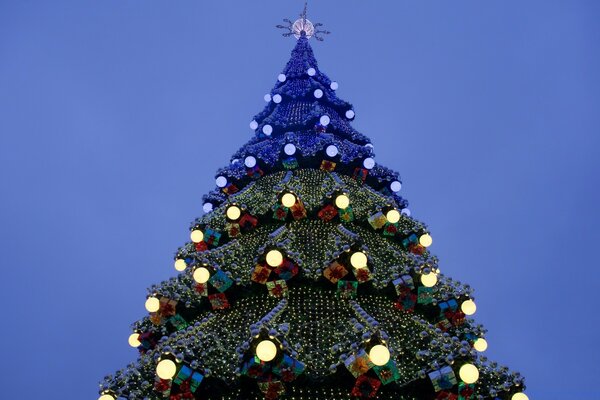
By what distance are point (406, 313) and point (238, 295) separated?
109 inches

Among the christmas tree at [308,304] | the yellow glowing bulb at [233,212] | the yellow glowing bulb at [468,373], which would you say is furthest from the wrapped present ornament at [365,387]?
the yellow glowing bulb at [233,212]

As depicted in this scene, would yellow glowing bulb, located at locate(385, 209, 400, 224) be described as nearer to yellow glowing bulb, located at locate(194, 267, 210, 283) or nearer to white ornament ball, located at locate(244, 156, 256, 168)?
white ornament ball, located at locate(244, 156, 256, 168)

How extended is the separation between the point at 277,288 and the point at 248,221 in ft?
6.25

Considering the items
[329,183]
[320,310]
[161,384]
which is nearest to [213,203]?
[329,183]

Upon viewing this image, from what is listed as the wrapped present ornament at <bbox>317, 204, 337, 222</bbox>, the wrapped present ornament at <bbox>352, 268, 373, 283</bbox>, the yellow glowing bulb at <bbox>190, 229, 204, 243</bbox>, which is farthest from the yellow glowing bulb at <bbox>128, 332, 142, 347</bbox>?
the wrapped present ornament at <bbox>352, 268, 373, 283</bbox>

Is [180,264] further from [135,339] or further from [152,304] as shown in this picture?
[152,304]

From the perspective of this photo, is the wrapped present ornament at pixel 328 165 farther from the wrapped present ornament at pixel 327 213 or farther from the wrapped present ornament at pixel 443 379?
the wrapped present ornament at pixel 443 379

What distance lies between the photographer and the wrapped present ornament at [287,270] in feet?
21.5

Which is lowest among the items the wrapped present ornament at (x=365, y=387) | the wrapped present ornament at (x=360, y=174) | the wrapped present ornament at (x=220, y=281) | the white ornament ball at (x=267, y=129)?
the wrapped present ornament at (x=365, y=387)

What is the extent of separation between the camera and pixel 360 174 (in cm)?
1012

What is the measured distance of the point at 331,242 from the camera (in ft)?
24.6

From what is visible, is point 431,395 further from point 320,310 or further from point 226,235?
point 226,235

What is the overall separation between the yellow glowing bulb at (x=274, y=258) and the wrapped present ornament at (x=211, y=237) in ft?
7.45

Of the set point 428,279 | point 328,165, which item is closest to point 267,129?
point 328,165
